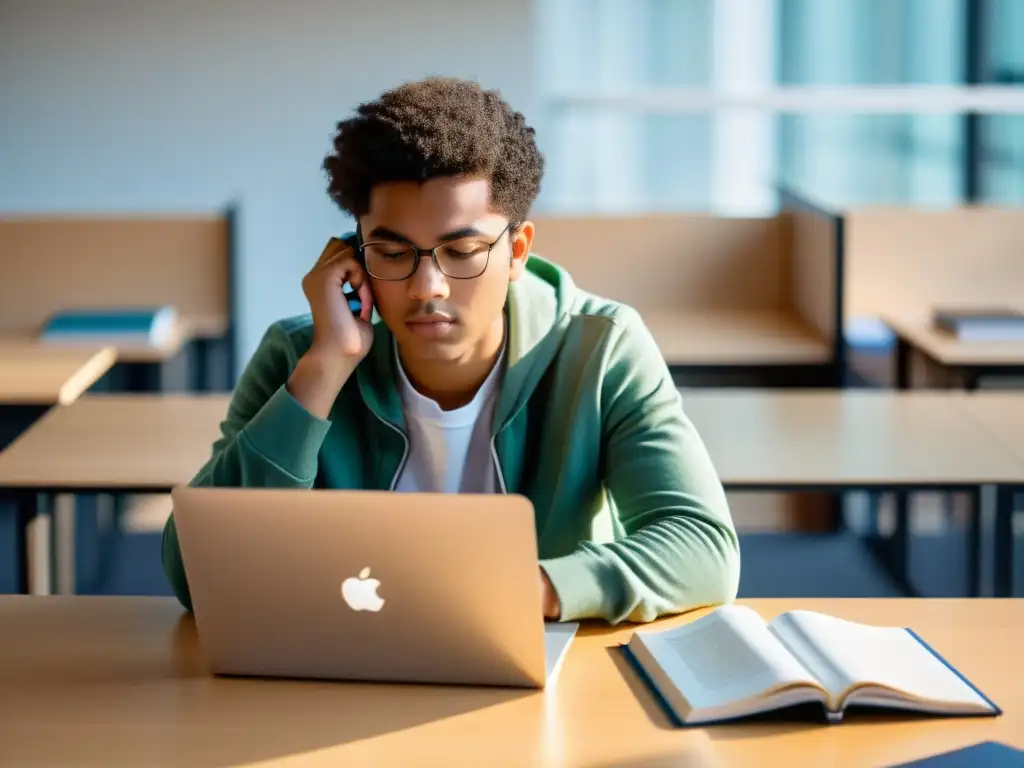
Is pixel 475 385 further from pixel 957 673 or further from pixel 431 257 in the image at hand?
pixel 957 673

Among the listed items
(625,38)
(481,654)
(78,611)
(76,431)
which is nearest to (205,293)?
(76,431)

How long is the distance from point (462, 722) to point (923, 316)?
3238 millimetres

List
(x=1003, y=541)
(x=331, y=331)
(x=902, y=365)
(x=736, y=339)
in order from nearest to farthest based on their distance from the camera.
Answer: (x=331, y=331) < (x=1003, y=541) < (x=736, y=339) < (x=902, y=365)

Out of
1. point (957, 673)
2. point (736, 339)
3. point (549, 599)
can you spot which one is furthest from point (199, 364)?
point (957, 673)

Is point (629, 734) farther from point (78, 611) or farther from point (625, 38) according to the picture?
point (625, 38)

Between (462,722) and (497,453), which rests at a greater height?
(497,453)

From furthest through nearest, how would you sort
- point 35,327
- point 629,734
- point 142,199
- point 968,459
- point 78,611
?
point 142,199, point 35,327, point 968,459, point 78,611, point 629,734

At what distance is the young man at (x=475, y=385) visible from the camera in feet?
5.09

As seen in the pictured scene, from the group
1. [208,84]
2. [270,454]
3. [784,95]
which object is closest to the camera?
[270,454]

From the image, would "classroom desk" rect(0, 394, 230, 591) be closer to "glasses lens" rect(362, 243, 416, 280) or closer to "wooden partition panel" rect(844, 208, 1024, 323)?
"glasses lens" rect(362, 243, 416, 280)

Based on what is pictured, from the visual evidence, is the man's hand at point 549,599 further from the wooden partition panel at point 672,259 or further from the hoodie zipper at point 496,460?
the wooden partition panel at point 672,259

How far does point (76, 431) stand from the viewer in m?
2.66

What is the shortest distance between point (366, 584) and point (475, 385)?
55 centimetres

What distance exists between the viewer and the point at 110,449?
254 cm
